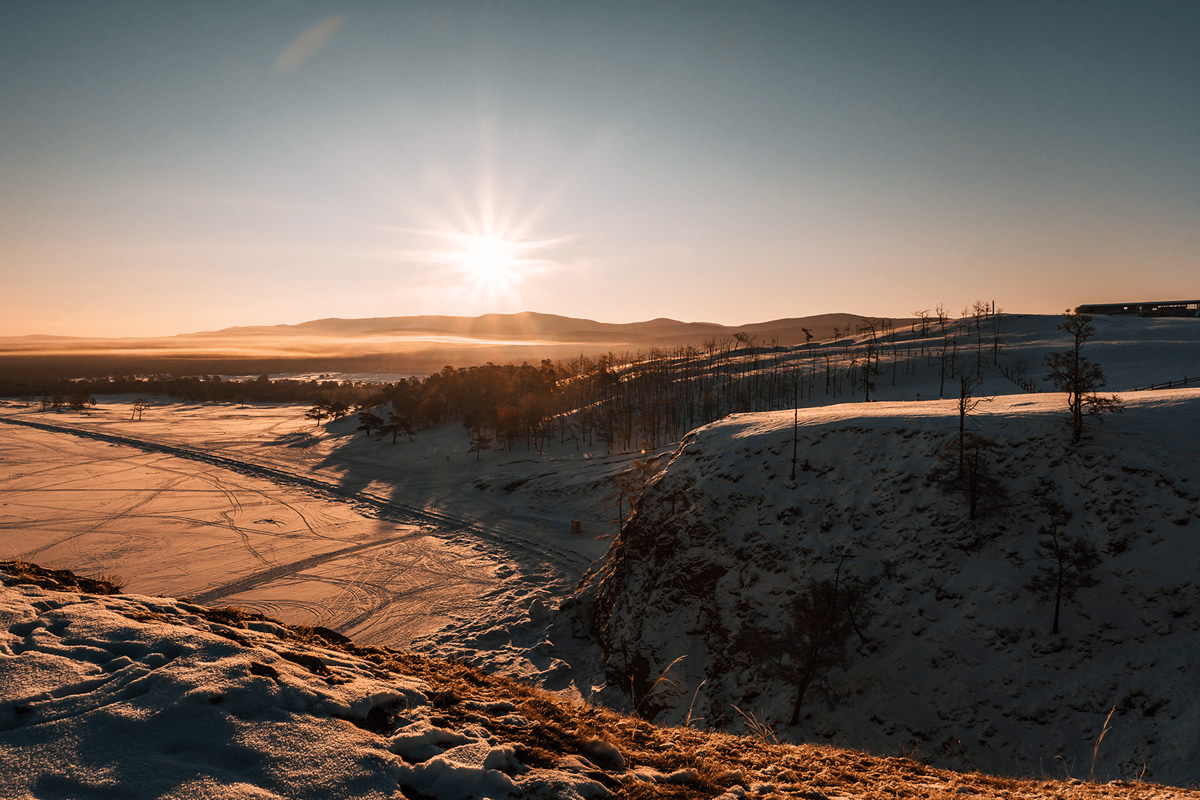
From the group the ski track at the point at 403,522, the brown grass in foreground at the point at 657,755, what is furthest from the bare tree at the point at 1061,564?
the ski track at the point at 403,522

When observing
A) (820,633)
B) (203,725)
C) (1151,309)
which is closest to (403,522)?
(820,633)

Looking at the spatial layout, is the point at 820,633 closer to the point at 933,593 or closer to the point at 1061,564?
the point at 933,593

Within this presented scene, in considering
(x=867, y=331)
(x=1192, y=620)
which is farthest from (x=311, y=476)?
(x=867, y=331)

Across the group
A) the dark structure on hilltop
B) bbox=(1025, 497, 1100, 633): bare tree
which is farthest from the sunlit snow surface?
the dark structure on hilltop

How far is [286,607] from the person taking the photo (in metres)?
26.1

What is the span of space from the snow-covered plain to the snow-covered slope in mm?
76

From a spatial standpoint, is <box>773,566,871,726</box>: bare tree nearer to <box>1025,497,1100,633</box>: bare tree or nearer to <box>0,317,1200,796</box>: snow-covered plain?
<box>0,317,1200,796</box>: snow-covered plain

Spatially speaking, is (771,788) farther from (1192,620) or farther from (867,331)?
(867,331)

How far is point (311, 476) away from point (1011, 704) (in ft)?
191

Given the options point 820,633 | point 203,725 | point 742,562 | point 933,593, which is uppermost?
point 203,725

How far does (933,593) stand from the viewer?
59.5 feet

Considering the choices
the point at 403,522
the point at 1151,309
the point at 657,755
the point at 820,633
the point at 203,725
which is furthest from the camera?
the point at 1151,309

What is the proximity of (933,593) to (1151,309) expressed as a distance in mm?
122392

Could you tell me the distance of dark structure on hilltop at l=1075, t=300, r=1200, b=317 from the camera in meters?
94.4
